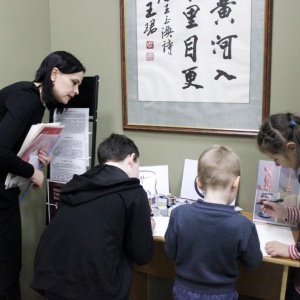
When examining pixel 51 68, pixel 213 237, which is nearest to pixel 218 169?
pixel 213 237

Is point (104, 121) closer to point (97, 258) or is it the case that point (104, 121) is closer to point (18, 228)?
point (18, 228)

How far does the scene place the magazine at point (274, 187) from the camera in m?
1.67

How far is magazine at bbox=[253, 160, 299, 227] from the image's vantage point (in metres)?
1.67

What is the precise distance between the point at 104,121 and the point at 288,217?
1.12m

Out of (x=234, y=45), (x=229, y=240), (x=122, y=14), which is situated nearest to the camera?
(x=229, y=240)

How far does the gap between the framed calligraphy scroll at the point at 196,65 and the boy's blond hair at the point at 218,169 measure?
1.90ft

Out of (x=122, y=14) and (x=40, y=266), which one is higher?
(x=122, y=14)

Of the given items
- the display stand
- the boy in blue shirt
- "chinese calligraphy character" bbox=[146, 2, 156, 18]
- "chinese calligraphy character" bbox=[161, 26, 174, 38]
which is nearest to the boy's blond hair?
the boy in blue shirt

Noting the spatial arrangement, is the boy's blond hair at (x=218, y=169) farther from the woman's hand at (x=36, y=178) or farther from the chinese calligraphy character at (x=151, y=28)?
the chinese calligraphy character at (x=151, y=28)

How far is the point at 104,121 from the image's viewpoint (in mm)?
2172

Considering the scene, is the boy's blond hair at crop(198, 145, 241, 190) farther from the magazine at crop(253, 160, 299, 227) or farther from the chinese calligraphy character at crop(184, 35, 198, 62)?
the chinese calligraphy character at crop(184, 35, 198, 62)

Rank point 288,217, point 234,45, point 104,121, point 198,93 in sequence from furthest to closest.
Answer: point 104,121, point 198,93, point 234,45, point 288,217

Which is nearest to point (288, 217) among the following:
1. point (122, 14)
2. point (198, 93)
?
point (198, 93)

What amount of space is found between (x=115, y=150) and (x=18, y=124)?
1.29ft
